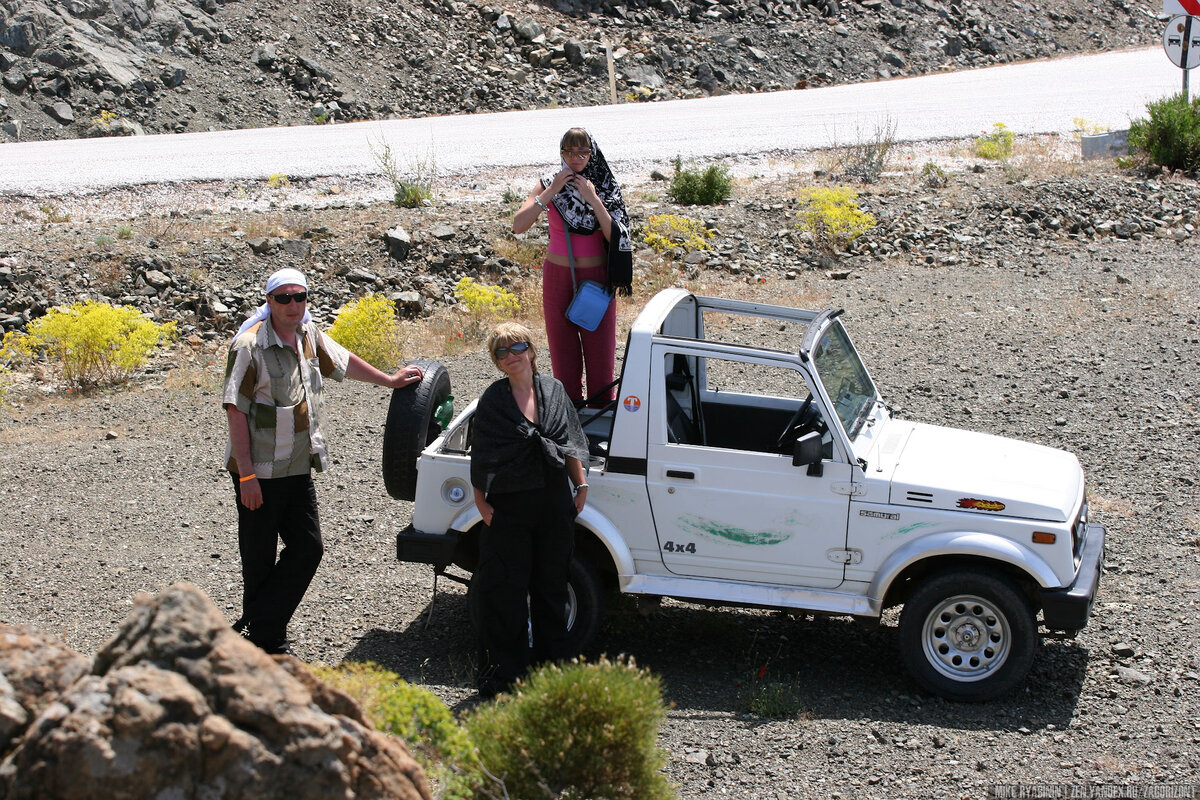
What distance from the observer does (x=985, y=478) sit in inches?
232

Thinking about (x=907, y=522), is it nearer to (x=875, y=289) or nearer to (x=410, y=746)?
(x=410, y=746)

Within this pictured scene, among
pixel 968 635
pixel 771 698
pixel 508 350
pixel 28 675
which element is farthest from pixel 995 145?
pixel 28 675

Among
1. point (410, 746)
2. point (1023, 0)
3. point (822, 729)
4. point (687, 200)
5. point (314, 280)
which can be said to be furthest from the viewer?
point (1023, 0)

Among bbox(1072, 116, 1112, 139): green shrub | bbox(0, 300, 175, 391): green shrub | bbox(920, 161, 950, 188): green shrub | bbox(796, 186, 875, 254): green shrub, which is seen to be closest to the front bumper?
bbox(0, 300, 175, 391): green shrub

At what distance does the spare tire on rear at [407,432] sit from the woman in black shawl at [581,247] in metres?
1.09

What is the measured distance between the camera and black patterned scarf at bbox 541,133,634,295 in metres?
7.18

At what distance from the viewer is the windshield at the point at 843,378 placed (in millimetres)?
6027

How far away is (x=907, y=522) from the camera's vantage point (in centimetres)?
575

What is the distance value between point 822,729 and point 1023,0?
37.0m

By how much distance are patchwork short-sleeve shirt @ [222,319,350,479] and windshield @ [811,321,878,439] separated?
262 centimetres

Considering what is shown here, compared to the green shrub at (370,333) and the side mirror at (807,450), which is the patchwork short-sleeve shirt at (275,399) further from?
the green shrub at (370,333)

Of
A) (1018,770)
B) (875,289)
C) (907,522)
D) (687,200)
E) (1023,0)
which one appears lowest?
(1018,770)

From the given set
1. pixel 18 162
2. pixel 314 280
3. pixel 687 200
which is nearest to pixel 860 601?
pixel 314 280

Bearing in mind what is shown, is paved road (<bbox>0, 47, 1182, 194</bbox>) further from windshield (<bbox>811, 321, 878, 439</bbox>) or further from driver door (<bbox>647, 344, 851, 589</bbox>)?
driver door (<bbox>647, 344, 851, 589</bbox>)
